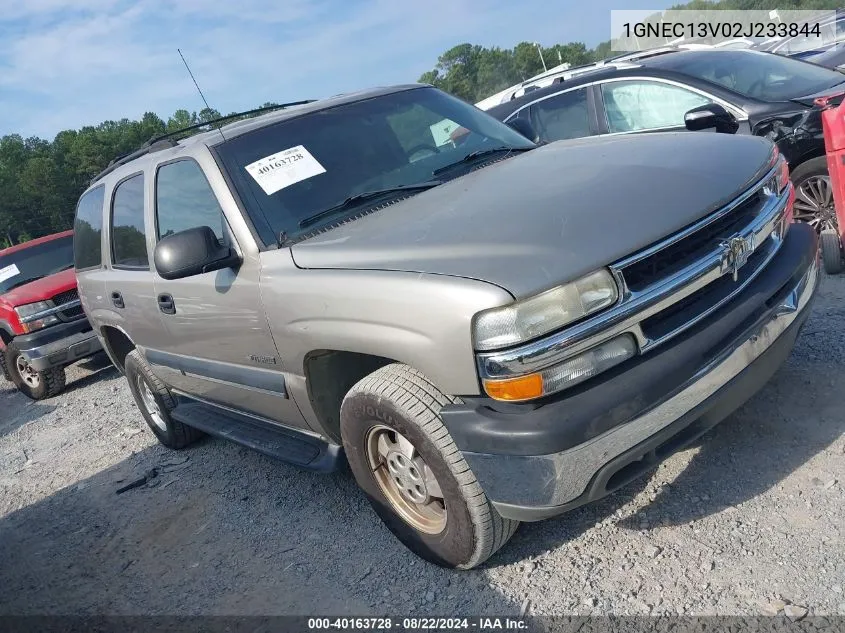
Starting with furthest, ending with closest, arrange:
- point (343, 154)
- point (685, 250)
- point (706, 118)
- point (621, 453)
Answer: point (706, 118)
point (343, 154)
point (685, 250)
point (621, 453)

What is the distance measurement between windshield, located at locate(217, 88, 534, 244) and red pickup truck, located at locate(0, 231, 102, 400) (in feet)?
17.4

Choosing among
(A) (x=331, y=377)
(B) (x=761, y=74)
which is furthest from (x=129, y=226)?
(B) (x=761, y=74)

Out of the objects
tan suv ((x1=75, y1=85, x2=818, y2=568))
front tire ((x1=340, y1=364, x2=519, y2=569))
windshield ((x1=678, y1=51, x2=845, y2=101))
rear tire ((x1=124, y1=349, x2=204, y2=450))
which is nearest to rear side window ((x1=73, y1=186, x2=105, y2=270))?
rear tire ((x1=124, y1=349, x2=204, y2=450))

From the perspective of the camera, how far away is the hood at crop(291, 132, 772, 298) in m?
2.21

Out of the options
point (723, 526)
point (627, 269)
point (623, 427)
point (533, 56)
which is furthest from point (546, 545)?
point (533, 56)

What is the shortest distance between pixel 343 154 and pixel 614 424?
1880mm

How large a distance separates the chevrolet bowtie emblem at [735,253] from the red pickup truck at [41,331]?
706 cm

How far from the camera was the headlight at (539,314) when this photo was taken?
2.12 metres

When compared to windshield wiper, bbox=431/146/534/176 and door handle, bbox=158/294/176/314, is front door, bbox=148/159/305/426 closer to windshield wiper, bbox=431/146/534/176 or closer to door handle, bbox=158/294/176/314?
door handle, bbox=158/294/176/314

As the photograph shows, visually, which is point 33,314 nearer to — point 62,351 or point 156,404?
point 62,351

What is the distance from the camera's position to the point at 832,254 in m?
4.68

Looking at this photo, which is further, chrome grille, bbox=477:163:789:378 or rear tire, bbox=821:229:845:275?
rear tire, bbox=821:229:845:275

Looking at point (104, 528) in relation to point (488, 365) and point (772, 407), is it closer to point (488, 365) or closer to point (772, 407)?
point (488, 365)

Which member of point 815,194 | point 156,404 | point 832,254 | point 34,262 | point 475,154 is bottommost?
point 832,254
